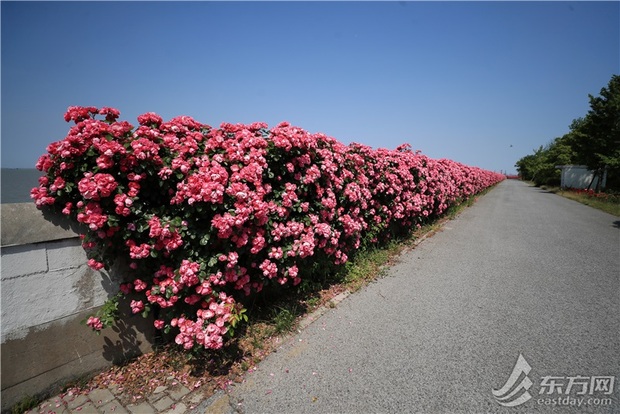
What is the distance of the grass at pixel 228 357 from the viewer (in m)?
2.57

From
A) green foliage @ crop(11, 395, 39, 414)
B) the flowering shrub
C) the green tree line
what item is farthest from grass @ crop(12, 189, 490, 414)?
the green tree line

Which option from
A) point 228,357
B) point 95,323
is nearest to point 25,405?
point 95,323

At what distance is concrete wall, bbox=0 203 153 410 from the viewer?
220cm

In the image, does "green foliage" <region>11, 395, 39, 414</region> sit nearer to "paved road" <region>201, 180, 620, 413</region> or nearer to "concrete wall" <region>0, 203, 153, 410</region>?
"concrete wall" <region>0, 203, 153, 410</region>

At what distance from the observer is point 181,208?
260 centimetres

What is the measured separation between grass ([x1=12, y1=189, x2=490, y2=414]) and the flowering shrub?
33 centimetres

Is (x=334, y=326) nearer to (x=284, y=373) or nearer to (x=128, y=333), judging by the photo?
(x=284, y=373)

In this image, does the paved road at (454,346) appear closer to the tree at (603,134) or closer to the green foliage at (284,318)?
the green foliage at (284,318)

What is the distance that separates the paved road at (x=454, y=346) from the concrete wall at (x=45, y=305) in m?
1.38

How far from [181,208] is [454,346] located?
10.4 feet

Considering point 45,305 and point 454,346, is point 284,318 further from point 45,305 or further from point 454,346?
point 45,305

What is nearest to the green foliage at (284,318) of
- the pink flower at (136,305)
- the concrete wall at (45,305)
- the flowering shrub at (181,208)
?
the flowering shrub at (181,208)

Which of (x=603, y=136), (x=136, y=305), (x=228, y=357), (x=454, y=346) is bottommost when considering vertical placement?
(x=228, y=357)

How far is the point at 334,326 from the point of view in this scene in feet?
11.2
